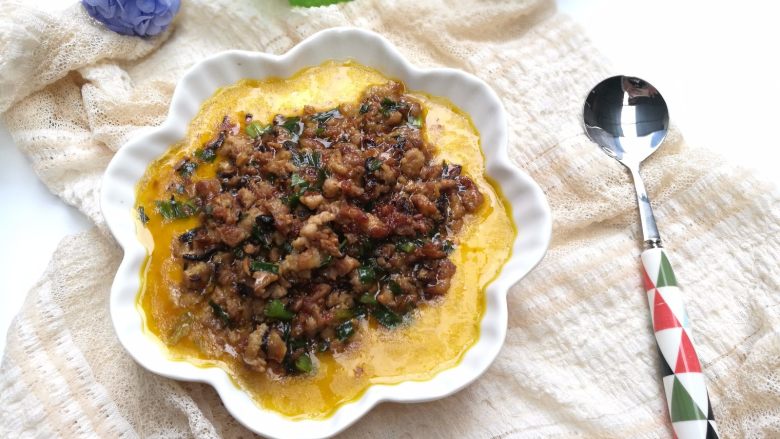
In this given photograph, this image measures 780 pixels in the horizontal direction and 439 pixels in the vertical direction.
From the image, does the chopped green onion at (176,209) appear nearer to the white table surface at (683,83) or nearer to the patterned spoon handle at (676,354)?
the white table surface at (683,83)

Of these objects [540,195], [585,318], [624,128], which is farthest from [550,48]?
[585,318]

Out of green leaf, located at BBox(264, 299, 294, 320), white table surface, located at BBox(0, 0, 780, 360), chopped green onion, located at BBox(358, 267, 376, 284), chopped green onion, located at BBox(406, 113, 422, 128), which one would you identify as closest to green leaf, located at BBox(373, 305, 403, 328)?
chopped green onion, located at BBox(358, 267, 376, 284)

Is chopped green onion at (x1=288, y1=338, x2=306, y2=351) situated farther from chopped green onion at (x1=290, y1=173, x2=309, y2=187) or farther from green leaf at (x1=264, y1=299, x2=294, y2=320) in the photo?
chopped green onion at (x1=290, y1=173, x2=309, y2=187)

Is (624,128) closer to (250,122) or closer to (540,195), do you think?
(540,195)

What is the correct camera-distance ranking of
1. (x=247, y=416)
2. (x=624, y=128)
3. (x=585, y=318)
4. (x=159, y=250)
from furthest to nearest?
(x=624, y=128), (x=585, y=318), (x=159, y=250), (x=247, y=416)

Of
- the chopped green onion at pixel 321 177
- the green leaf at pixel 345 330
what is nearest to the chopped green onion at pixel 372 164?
the chopped green onion at pixel 321 177

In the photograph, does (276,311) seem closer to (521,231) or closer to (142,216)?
(142,216)
